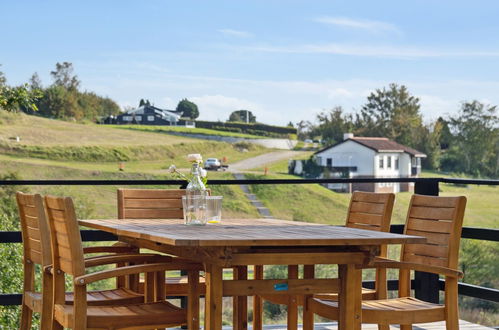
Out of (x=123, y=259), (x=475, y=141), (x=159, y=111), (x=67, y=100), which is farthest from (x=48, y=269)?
(x=159, y=111)

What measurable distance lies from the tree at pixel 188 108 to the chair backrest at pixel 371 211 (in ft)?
183

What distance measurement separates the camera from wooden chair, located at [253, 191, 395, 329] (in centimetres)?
364

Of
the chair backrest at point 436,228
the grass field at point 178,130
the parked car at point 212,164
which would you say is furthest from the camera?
the grass field at point 178,130

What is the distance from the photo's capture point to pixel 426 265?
332cm

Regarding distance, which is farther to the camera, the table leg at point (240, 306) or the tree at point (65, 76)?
the tree at point (65, 76)

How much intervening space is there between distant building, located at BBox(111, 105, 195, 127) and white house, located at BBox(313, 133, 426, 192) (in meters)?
9.82

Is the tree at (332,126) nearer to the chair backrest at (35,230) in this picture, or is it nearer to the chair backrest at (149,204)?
the chair backrest at (149,204)

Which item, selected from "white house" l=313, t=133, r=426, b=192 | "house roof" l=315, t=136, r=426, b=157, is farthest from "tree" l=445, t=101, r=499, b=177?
"white house" l=313, t=133, r=426, b=192

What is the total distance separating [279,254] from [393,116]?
6003cm

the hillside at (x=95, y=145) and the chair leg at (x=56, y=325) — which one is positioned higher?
the hillside at (x=95, y=145)

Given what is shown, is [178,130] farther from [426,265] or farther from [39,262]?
[426,265]

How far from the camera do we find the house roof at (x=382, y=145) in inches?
2218

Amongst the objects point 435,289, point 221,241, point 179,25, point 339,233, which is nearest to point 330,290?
point 339,233

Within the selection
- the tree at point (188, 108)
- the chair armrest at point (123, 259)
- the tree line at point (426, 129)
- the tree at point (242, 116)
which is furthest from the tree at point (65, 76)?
the chair armrest at point (123, 259)
